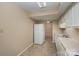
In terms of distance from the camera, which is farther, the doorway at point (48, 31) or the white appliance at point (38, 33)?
the doorway at point (48, 31)

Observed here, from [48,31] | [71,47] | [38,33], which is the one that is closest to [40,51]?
[38,33]

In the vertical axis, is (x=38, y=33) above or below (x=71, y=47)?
above

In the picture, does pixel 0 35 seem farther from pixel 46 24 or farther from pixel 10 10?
pixel 46 24

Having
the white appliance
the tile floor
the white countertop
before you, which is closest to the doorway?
the white appliance

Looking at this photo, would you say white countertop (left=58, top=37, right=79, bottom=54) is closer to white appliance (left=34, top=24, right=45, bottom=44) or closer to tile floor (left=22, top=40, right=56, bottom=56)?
tile floor (left=22, top=40, right=56, bottom=56)

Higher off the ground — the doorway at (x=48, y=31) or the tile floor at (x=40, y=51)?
the doorway at (x=48, y=31)

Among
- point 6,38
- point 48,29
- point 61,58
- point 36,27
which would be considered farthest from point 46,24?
point 61,58

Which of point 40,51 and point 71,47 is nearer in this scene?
point 71,47

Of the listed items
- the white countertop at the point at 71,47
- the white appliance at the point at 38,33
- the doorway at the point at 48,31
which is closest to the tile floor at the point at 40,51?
the white appliance at the point at 38,33

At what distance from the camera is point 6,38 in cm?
288

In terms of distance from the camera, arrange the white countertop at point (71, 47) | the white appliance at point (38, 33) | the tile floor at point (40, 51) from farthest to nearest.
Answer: the white appliance at point (38, 33)
the tile floor at point (40, 51)
the white countertop at point (71, 47)

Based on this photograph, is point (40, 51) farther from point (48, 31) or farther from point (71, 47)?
point (48, 31)

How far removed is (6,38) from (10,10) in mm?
814

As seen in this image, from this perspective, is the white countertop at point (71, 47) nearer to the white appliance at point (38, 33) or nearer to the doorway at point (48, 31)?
the white appliance at point (38, 33)
